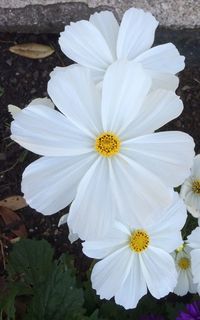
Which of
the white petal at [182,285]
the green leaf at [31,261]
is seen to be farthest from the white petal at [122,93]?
the green leaf at [31,261]

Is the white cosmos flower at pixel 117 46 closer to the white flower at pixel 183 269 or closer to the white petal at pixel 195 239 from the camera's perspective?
the white petal at pixel 195 239

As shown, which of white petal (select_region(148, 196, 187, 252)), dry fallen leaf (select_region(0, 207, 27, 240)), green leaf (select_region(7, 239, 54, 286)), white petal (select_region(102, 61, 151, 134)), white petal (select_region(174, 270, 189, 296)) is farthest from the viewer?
dry fallen leaf (select_region(0, 207, 27, 240))

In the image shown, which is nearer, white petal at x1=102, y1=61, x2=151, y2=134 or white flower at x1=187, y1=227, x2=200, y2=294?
white petal at x1=102, y1=61, x2=151, y2=134

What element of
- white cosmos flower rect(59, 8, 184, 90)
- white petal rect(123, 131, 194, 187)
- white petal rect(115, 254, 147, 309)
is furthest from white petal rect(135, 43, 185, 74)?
white petal rect(115, 254, 147, 309)

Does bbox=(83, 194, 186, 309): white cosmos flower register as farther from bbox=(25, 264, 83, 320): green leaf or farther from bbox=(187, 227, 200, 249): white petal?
bbox=(25, 264, 83, 320): green leaf

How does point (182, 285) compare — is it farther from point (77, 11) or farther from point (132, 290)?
point (77, 11)

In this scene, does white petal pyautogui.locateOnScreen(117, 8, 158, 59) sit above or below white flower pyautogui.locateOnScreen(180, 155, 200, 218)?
above

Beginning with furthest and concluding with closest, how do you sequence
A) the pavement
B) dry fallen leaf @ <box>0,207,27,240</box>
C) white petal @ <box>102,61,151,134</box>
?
dry fallen leaf @ <box>0,207,27,240</box>, the pavement, white petal @ <box>102,61,151,134</box>

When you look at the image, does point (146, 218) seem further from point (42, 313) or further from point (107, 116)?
point (42, 313)
